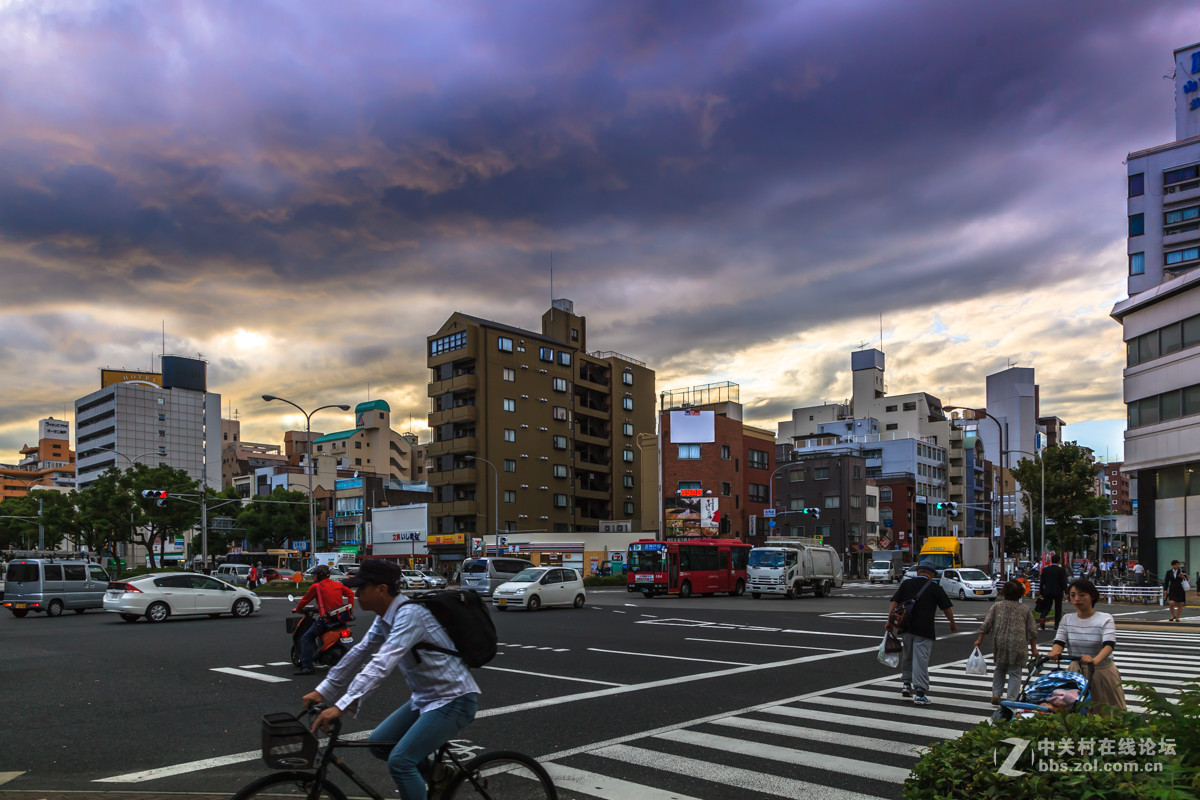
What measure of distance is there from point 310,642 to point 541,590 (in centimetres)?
1811

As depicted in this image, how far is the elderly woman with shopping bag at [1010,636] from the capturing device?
9.91 m

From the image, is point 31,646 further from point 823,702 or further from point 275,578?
point 275,578

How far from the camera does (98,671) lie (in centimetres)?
1445

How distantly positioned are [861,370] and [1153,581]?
288 ft

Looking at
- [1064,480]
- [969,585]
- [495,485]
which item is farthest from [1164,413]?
[495,485]

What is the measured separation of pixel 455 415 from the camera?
251 ft

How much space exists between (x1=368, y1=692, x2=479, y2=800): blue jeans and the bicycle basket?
440mm

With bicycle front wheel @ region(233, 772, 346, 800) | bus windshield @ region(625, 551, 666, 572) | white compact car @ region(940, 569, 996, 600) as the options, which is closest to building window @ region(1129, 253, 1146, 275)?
white compact car @ region(940, 569, 996, 600)

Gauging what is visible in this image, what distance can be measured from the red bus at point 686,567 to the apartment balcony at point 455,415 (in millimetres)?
34230

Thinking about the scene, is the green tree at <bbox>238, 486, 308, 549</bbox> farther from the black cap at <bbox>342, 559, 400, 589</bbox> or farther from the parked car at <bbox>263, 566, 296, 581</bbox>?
the black cap at <bbox>342, 559, 400, 589</bbox>

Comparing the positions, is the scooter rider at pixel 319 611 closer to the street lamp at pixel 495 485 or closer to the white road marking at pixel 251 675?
the white road marking at pixel 251 675

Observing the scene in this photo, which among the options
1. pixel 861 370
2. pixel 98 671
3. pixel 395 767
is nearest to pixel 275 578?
pixel 98 671

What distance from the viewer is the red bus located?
42.8 metres

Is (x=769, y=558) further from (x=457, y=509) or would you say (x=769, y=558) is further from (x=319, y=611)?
(x=457, y=509)
